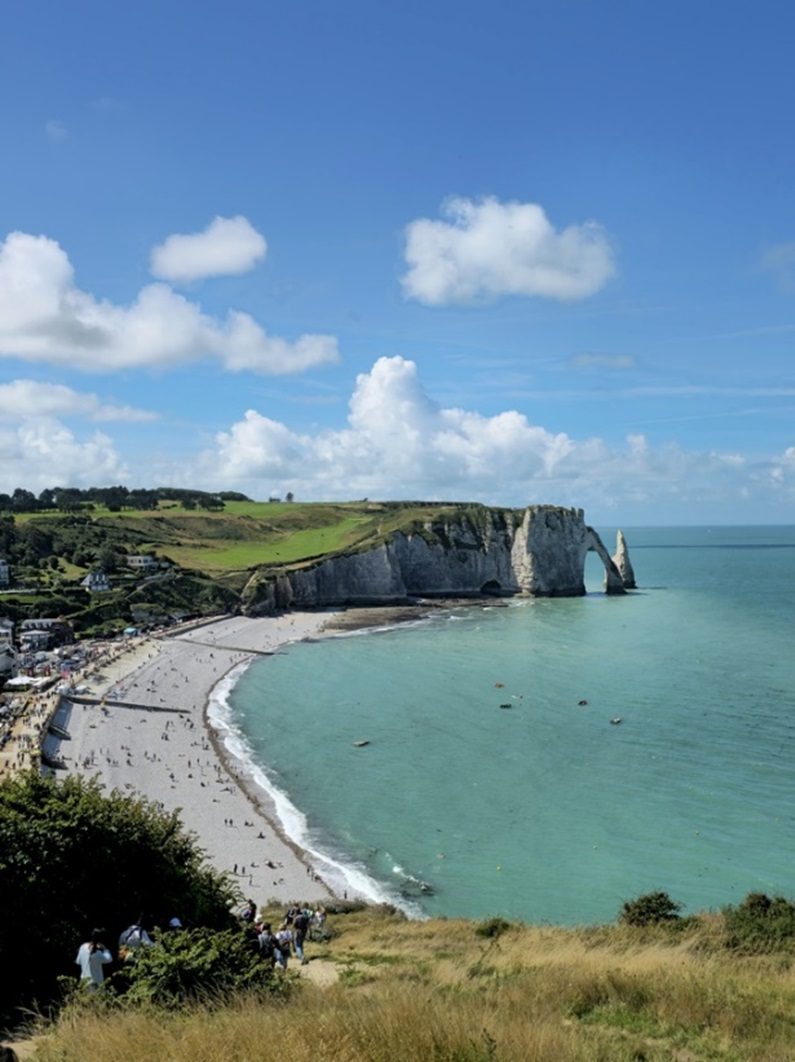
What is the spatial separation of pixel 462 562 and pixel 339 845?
86259mm

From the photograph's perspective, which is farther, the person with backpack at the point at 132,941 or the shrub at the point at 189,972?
the person with backpack at the point at 132,941

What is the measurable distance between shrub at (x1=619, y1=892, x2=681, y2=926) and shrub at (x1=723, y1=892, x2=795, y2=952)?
1304 millimetres

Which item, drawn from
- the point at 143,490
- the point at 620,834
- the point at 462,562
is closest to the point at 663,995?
the point at 620,834

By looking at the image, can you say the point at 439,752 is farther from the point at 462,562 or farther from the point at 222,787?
the point at 462,562

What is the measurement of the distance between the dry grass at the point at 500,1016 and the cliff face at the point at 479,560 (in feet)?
297

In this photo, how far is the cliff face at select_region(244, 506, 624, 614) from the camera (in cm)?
10562

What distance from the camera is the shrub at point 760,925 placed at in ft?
50.8

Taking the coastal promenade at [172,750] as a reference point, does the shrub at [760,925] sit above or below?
above

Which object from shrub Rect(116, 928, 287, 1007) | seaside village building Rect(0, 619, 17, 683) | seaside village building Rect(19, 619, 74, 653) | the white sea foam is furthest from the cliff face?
shrub Rect(116, 928, 287, 1007)

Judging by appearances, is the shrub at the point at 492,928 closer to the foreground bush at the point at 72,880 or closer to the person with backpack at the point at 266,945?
the person with backpack at the point at 266,945

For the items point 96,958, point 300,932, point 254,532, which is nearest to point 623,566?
point 254,532

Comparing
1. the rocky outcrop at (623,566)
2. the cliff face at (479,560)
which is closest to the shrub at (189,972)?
the cliff face at (479,560)

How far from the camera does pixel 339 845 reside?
28219 millimetres

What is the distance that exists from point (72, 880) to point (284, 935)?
5.06 m
